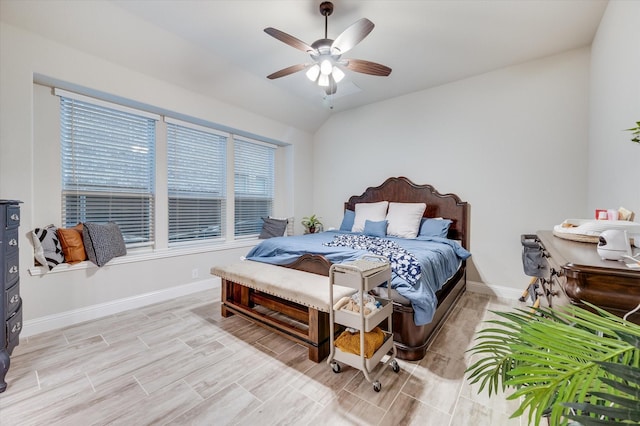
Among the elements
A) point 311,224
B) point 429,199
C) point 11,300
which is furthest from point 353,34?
point 311,224

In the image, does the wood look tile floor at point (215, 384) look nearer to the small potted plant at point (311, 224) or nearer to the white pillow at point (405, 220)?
the white pillow at point (405, 220)

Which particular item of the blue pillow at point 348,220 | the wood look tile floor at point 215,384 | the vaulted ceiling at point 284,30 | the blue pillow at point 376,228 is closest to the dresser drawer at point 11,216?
the wood look tile floor at point 215,384

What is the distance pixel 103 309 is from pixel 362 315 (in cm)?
277

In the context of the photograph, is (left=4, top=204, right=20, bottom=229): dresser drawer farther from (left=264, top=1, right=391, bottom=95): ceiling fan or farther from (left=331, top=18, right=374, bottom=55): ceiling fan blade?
(left=331, top=18, right=374, bottom=55): ceiling fan blade

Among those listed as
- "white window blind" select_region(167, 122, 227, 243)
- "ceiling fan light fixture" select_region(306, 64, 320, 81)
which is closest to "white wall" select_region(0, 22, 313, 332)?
"white window blind" select_region(167, 122, 227, 243)

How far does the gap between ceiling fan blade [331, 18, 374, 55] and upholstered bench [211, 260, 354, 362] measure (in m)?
1.95

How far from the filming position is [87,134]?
9.07 feet

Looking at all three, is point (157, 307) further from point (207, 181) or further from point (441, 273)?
point (441, 273)

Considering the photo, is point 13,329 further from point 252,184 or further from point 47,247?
point 252,184

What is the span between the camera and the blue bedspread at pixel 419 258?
1.94 meters

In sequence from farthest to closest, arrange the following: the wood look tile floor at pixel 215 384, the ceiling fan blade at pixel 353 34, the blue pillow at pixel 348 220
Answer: the blue pillow at pixel 348 220
the ceiling fan blade at pixel 353 34
the wood look tile floor at pixel 215 384

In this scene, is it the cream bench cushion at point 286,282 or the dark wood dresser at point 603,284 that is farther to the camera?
the cream bench cushion at point 286,282

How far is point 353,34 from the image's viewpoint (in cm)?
203

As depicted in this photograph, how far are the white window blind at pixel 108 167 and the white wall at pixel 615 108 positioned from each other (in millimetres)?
4364
